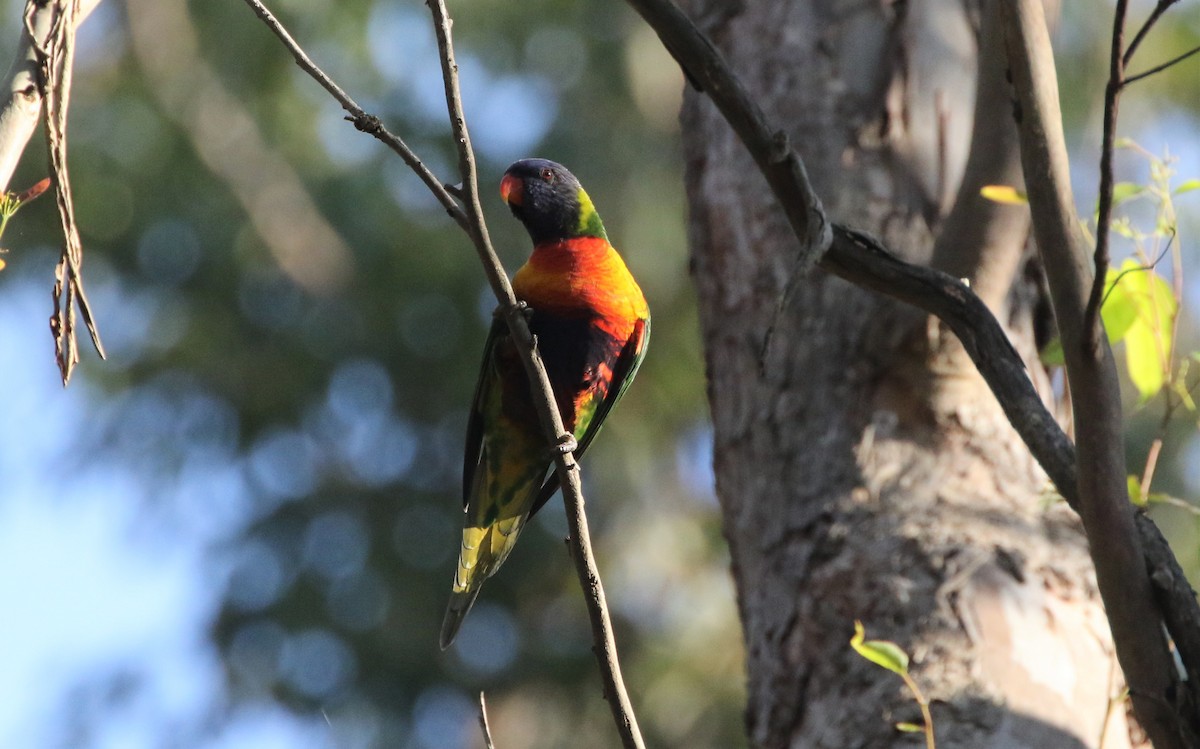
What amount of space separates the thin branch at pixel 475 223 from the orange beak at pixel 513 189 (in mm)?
1305

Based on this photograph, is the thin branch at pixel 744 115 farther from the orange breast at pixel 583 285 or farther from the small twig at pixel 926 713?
the orange breast at pixel 583 285

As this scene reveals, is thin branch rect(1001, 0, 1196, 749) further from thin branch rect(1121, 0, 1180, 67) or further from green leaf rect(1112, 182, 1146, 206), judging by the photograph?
green leaf rect(1112, 182, 1146, 206)

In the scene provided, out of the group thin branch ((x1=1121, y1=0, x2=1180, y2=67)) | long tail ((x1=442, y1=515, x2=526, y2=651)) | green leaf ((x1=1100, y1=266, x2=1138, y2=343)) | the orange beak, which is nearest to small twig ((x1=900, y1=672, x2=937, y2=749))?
green leaf ((x1=1100, y1=266, x2=1138, y2=343))

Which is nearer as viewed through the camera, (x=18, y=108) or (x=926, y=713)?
(x=18, y=108)

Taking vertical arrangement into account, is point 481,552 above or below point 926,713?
below

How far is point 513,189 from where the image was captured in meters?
2.61

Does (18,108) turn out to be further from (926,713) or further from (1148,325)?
(1148,325)

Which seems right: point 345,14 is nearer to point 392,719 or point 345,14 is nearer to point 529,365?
point 392,719

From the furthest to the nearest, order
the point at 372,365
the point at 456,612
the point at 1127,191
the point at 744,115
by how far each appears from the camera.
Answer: the point at 372,365, the point at 456,612, the point at 1127,191, the point at 744,115

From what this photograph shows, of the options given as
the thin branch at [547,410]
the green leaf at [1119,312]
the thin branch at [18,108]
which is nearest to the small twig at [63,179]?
the thin branch at [18,108]

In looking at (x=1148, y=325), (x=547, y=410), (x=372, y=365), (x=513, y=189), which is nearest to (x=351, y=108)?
(x=547, y=410)

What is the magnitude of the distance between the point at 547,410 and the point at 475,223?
10.7 inches

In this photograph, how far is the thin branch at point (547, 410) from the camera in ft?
3.70

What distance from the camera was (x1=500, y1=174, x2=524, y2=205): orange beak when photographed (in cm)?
260
